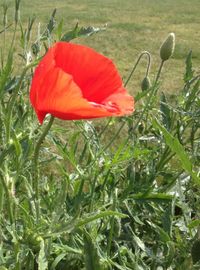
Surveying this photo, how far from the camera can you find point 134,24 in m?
7.63

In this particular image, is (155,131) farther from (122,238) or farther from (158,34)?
(158,34)

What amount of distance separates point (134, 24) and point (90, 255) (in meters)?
7.22

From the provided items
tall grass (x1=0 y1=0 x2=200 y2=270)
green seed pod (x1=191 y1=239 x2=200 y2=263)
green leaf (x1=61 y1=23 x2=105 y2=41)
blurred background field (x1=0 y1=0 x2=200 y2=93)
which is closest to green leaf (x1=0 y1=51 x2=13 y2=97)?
tall grass (x1=0 y1=0 x2=200 y2=270)

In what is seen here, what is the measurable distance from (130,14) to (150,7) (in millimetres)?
1329

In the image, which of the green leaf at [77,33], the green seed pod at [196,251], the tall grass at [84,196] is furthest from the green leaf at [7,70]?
the green seed pod at [196,251]

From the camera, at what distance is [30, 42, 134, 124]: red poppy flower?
0.59 metres

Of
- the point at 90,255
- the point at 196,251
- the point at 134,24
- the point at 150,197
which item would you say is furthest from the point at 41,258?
the point at 134,24

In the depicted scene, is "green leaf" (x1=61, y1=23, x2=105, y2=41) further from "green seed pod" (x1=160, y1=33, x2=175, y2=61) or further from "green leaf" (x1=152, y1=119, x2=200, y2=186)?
"green leaf" (x1=152, y1=119, x2=200, y2=186)

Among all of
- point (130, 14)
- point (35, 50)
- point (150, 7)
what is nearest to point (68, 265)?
point (35, 50)

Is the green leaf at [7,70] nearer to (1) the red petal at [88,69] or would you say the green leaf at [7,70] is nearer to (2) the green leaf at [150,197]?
(1) the red petal at [88,69]

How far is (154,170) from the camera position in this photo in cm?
110

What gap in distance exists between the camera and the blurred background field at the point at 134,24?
492 cm

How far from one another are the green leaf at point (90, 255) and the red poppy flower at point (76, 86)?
0.56 feet

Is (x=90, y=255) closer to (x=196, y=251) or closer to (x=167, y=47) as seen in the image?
(x=196, y=251)
